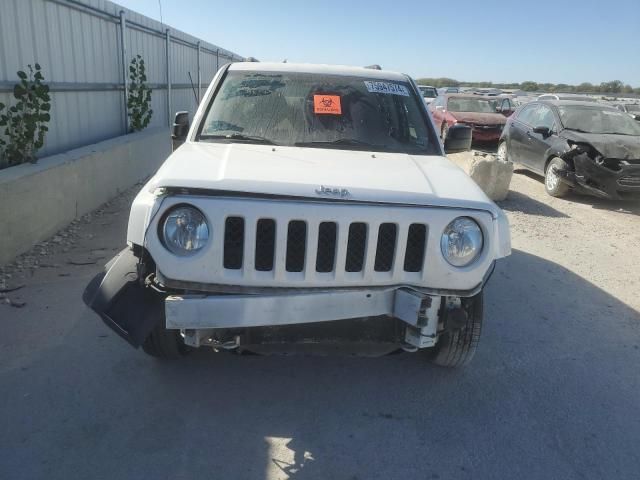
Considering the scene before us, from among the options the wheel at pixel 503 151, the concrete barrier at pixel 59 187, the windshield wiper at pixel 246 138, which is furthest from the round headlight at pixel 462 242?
the wheel at pixel 503 151

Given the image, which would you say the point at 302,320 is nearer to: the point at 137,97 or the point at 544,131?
the point at 137,97

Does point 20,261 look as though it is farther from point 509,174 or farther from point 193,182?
point 509,174

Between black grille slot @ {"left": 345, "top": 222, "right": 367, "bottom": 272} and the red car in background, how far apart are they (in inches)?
478

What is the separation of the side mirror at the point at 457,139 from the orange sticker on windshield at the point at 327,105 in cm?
113

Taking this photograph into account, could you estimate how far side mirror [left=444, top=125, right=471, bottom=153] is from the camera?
4.70m

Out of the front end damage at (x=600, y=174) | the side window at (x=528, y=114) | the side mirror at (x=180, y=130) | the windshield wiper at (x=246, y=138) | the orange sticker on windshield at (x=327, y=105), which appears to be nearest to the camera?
the windshield wiper at (x=246, y=138)

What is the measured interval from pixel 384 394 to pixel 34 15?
559 centimetres

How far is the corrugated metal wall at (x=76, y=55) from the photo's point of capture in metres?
5.57

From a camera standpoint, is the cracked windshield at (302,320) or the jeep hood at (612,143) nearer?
the cracked windshield at (302,320)

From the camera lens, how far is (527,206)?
8812mm

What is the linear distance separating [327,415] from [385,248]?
1066mm

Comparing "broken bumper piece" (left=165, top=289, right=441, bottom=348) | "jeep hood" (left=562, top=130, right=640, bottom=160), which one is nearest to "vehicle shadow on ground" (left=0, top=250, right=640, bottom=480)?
"broken bumper piece" (left=165, top=289, right=441, bottom=348)

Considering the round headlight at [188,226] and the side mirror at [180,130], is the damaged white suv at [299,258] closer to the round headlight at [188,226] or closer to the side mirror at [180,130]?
the round headlight at [188,226]

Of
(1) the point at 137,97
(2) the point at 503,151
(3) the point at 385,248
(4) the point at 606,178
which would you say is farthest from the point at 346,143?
(2) the point at 503,151
